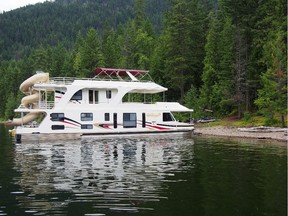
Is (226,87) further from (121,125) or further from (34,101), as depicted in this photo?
(34,101)

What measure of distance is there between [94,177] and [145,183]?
2369mm

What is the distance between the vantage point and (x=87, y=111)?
1342 inches

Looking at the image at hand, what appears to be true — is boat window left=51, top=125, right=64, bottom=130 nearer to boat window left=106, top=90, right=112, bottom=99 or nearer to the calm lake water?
boat window left=106, top=90, right=112, bottom=99

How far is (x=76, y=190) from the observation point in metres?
13.1

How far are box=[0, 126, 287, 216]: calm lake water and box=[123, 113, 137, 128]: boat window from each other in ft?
39.7

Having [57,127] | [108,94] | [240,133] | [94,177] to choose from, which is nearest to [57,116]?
[57,127]

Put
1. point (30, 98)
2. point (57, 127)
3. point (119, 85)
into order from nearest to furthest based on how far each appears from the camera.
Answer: point (57, 127), point (30, 98), point (119, 85)

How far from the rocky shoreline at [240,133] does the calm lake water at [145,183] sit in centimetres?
806

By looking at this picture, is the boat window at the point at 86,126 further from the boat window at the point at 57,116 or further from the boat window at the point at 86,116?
the boat window at the point at 57,116

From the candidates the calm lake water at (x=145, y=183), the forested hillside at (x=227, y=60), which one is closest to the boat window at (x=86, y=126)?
the calm lake water at (x=145, y=183)

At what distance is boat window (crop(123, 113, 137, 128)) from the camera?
35.4 meters

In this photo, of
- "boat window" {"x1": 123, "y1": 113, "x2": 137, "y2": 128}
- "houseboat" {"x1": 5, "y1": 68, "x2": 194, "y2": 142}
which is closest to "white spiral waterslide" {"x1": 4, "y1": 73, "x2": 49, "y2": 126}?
"houseboat" {"x1": 5, "y1": 68, "x2": 194, "y2": 142}

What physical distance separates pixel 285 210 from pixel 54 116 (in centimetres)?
2520

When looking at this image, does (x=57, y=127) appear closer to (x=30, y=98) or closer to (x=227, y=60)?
(x=30, y=98)
